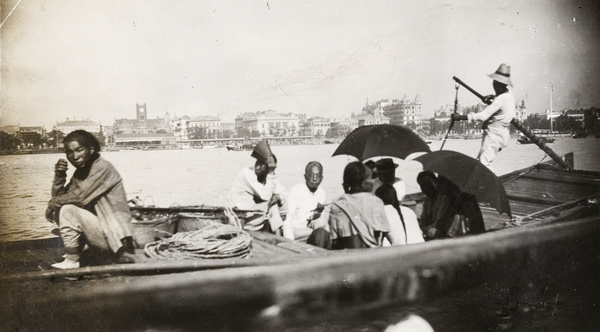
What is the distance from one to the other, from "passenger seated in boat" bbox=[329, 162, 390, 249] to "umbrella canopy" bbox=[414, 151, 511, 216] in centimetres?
84

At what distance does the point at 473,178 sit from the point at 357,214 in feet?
3.93

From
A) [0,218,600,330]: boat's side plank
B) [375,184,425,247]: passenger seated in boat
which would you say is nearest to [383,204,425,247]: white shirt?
[375,184,425,247]: passenger seated in boat

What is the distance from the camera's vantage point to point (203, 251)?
338 cm

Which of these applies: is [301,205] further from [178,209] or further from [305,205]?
[178,209]

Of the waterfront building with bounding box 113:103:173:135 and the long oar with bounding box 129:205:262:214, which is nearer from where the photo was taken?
the long oar with bounding box 129:205:262:214

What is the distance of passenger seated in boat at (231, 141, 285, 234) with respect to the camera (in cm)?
453

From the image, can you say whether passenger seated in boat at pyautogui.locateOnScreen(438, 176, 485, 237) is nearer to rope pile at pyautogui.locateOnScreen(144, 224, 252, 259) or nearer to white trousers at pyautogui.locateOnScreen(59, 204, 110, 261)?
rope pile at pyautogui.locateOnScreen(144, 224, 252, 259)

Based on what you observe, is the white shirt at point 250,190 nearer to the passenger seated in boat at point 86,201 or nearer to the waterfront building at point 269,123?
the passenger seated in boat at point 86,201

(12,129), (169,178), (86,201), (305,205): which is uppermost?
(12,129)

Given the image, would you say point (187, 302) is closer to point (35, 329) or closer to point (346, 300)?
point (35, 329)

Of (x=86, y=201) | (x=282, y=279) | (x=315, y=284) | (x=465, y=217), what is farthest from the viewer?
(x=465, y=217)

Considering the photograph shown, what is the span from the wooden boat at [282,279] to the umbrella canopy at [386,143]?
1.44 meters

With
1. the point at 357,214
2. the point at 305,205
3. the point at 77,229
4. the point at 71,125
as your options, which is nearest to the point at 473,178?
the point at 357,214

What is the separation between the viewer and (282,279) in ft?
11.0
